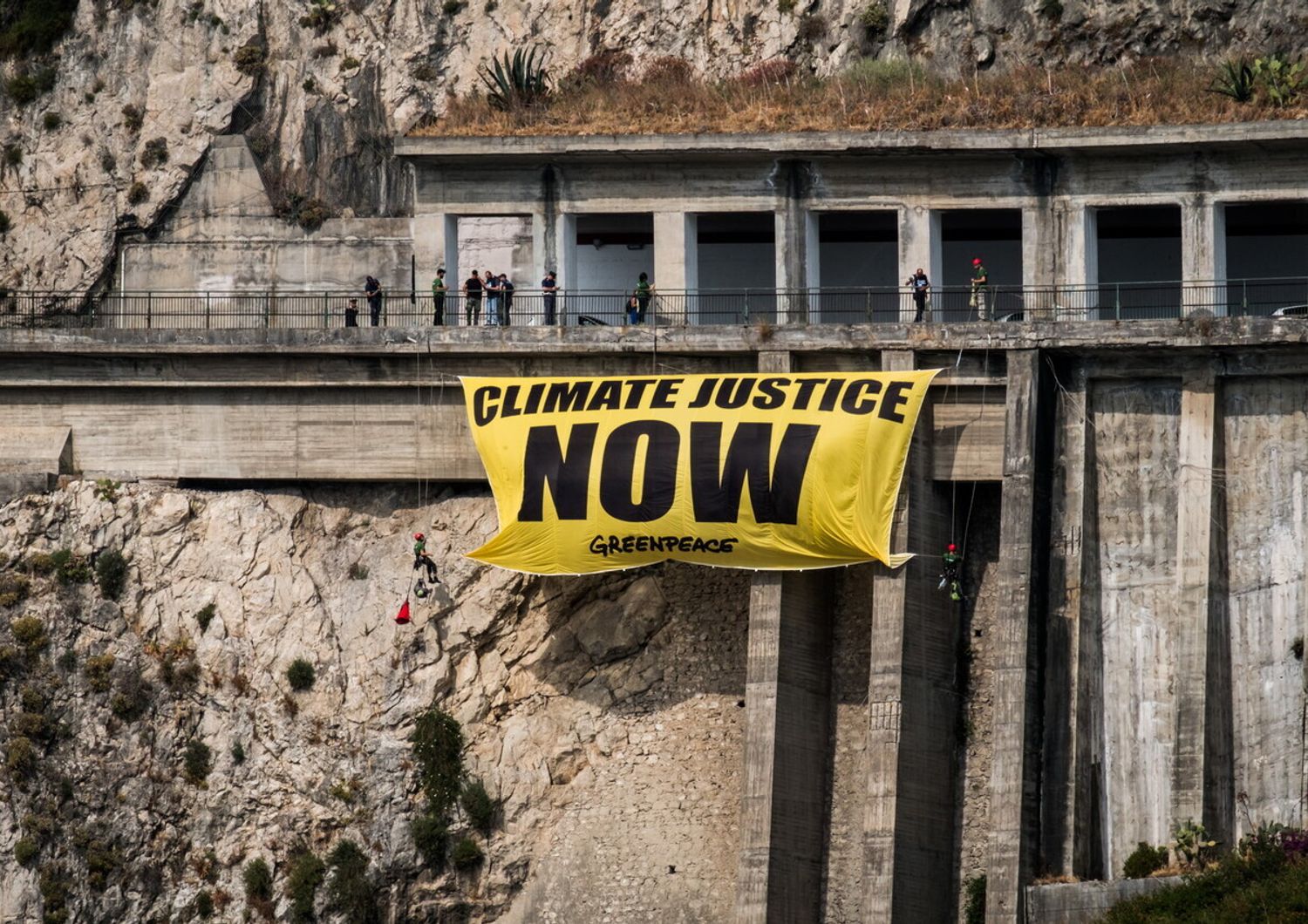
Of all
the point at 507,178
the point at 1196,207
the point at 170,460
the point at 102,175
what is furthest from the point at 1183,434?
the point at 102,175

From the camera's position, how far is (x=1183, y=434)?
5562 cm

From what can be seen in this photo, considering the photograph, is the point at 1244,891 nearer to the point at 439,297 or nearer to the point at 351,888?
the point at 351,888

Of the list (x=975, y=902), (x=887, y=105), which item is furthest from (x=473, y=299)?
A: (x=975, y=902)

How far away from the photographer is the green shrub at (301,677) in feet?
189

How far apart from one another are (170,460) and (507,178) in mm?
9482

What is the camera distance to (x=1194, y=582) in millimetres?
54656

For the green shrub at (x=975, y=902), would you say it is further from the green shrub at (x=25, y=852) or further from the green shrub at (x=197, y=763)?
the green shrub at (x=25, y=852)

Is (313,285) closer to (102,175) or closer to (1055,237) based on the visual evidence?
(102,175)

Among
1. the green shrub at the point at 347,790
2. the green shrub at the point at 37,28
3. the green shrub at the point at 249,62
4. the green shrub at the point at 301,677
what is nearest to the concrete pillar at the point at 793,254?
the green shrub at the point at 301,677

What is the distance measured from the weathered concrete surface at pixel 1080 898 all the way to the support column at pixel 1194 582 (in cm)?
262

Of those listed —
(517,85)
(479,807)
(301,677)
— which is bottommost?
(479,807)

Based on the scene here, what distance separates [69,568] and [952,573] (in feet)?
59.0

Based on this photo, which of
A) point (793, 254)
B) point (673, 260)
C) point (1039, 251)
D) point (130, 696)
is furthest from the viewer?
point (673, 260)

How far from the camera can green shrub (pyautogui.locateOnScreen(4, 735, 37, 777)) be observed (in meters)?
56.2
